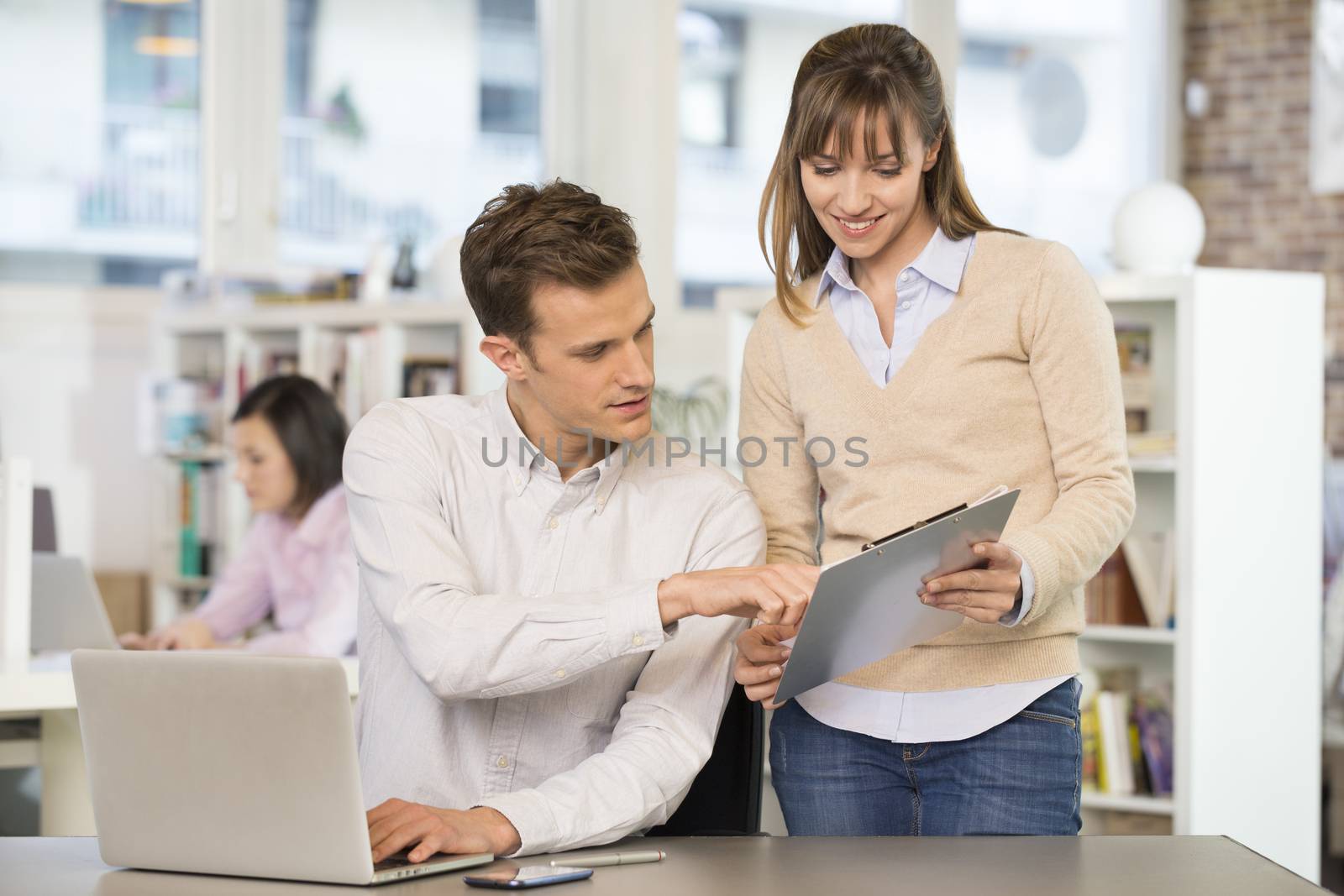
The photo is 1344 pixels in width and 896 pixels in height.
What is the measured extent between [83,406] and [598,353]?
358 centimetres

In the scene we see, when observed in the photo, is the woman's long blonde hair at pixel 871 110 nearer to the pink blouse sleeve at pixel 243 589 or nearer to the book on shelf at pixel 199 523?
the pink blouse sleeve at pixel 243 589

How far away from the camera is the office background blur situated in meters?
4.61

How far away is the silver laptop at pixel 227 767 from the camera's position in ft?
3.72

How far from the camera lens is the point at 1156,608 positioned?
326 cm

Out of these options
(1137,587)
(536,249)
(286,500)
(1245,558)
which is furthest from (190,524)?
(536,249)

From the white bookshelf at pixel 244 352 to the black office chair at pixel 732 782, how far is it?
7.61ft

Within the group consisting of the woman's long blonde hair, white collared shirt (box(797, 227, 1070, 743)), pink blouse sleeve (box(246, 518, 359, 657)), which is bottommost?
pink blouse sleeve (box(246, 518, 359, 657))

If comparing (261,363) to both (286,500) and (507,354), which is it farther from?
(507,354)

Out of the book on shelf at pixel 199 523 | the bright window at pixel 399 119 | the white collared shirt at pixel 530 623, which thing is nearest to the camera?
the white collared shirt at pixel 530 623

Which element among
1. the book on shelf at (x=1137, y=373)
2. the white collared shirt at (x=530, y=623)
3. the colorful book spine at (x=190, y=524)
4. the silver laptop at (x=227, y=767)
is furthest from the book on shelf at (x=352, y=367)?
the silver laptop at (x=227, y=767)

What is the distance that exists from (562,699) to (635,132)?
3.82 metres

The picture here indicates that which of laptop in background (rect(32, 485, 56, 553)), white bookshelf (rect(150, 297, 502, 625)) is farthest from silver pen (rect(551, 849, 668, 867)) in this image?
laptop in background (rect(32, 485, 56, 553))

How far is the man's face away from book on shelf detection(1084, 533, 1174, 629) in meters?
1.96

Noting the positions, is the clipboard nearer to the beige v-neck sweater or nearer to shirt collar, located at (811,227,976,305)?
the beige v-neck sweater
